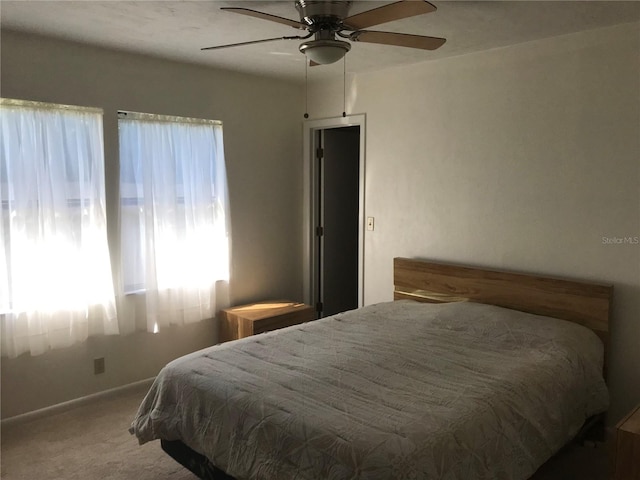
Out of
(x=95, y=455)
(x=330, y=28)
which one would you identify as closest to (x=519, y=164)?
(x=330, y=28)

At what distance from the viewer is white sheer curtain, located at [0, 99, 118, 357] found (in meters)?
3.21

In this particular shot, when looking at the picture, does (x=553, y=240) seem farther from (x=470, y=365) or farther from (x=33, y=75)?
(x=33, y=75)

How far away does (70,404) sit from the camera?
3.61m

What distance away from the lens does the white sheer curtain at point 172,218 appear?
3.79 metres

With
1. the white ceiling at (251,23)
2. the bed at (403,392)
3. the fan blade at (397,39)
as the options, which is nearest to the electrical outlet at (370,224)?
the bed at (403,392)

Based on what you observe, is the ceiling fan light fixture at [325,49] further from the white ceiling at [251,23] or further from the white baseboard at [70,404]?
the white baseboard at [70,404]

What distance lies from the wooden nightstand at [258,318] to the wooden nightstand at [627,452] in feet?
8.27

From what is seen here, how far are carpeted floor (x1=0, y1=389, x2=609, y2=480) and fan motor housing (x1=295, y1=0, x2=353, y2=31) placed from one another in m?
2.37

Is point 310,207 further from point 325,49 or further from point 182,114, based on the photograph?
point 325,49

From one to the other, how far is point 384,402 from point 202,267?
2.37m

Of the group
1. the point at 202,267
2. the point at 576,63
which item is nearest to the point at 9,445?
the point at 202,267

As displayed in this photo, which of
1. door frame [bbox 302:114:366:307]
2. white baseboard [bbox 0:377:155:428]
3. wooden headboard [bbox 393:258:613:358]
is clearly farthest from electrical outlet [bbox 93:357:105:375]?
wooden headboard [bbox 393:258:613:358]

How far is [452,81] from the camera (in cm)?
380

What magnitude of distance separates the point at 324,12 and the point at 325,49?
18 cm
